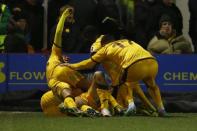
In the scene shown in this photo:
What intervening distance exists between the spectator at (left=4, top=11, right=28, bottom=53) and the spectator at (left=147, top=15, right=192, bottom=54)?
245 cm

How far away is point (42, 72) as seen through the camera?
50.2 ft

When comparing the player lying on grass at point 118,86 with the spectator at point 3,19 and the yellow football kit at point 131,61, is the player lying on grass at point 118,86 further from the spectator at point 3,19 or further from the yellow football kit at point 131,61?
the spectator at point 3,19

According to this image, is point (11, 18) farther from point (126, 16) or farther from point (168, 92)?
point (168, 92)

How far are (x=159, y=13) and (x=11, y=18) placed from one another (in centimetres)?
299

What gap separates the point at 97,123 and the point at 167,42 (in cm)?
509

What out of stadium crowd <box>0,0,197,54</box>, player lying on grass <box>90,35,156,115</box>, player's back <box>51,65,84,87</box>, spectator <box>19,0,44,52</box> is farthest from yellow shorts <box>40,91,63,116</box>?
spectator <box>19,0,44,52</box>

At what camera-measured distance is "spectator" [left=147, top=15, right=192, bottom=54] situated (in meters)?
15.7

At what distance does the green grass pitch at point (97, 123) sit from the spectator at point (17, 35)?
10.8 feet

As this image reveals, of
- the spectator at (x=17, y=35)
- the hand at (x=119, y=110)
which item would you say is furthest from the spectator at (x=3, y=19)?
the hand at (x=119, y=110)

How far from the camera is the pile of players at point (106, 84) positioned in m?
12.4

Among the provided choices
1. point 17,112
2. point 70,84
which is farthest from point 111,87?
point 17,112

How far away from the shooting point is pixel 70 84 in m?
12.9

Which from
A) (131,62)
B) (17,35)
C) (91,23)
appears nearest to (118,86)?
(131,62)

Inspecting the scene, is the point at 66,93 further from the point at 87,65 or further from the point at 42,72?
the point at 42,72
